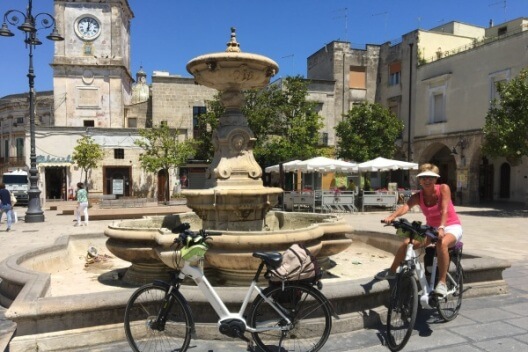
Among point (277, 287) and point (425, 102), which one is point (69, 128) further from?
point (277, 287)

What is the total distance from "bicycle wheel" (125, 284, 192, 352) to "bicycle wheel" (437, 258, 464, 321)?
2.64m

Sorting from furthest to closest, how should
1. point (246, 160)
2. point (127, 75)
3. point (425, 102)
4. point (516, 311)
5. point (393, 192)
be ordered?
point (127, 75) → point (425, 102) → point (393, 192) → point (246, 160) → point (516, 311)

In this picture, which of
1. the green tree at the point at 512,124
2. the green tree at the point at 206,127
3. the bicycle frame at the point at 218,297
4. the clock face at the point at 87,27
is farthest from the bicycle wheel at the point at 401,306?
the clock face at the point at 87,27

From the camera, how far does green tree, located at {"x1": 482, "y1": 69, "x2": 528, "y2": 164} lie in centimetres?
1925

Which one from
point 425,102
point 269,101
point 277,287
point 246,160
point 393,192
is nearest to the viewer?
point 277,287

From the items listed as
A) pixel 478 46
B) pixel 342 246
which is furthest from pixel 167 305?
pixel 478 46

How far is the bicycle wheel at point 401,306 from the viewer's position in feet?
12.9

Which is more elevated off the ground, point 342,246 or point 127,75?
point 127,75

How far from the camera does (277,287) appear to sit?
12.0ft

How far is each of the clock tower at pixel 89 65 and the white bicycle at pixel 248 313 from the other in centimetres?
3285

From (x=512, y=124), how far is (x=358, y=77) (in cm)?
1798

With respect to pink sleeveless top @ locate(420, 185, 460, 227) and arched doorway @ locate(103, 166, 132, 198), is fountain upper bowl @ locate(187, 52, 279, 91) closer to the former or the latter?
pink sleeveless top @ locate(420, 185, 460, 227)

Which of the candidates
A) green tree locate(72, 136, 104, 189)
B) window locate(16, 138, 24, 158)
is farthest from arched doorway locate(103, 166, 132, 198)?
window locate(16, 138, 24, 158)

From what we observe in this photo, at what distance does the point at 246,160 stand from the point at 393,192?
1578 cm
